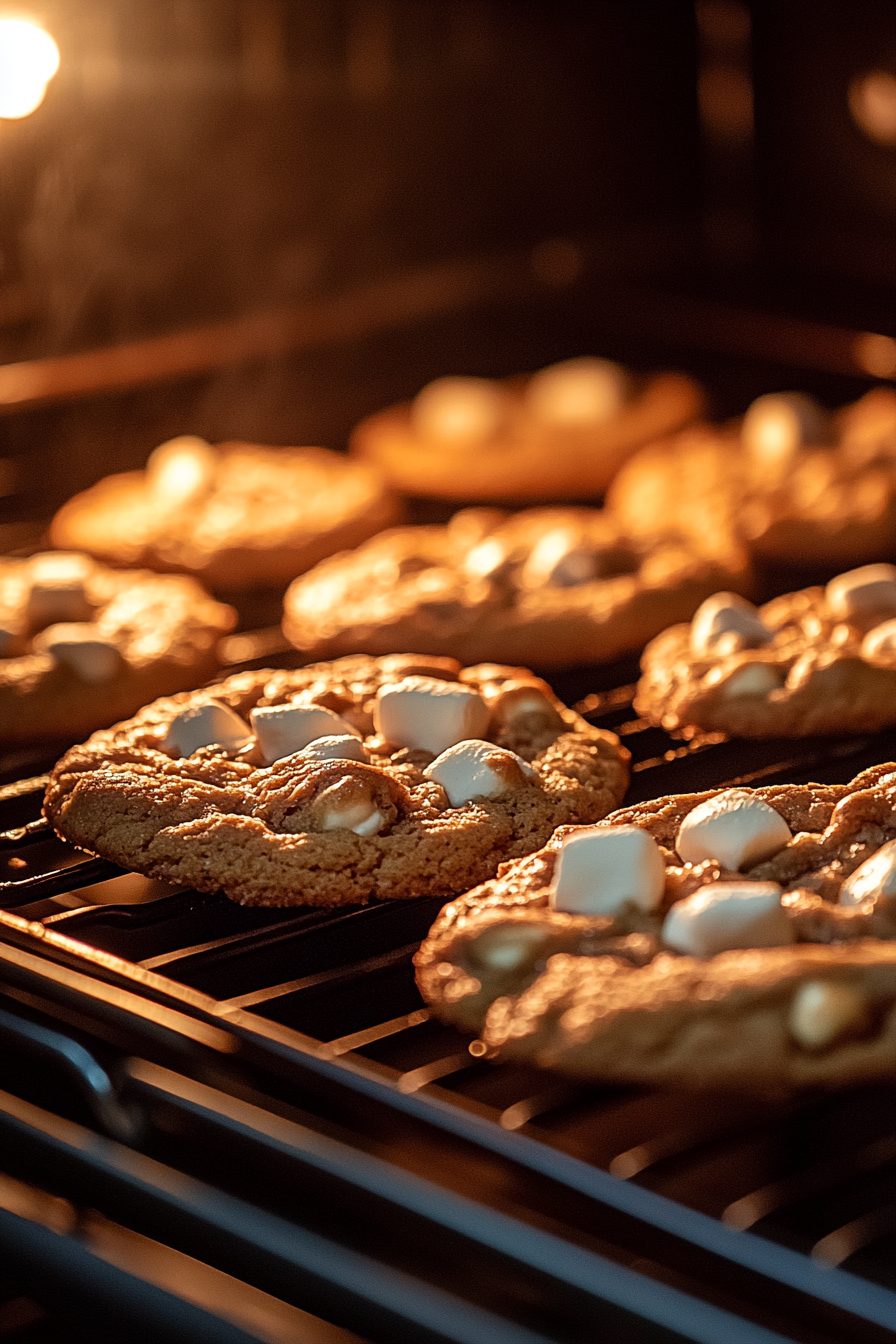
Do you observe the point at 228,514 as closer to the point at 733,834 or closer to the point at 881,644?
the point at 881,644

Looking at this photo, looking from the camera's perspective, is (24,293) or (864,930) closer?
(864,930)

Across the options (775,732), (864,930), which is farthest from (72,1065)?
(775,732)

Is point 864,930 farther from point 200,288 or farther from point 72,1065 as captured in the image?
point 200,288

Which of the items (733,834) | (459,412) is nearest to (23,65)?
(459,412)

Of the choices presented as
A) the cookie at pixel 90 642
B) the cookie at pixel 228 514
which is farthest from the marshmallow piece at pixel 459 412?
the cookie at pixel 90 642

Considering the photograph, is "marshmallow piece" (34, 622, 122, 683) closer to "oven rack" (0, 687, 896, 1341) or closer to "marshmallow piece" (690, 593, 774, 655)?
"oven rack" (0, 687, 896, 1341)
